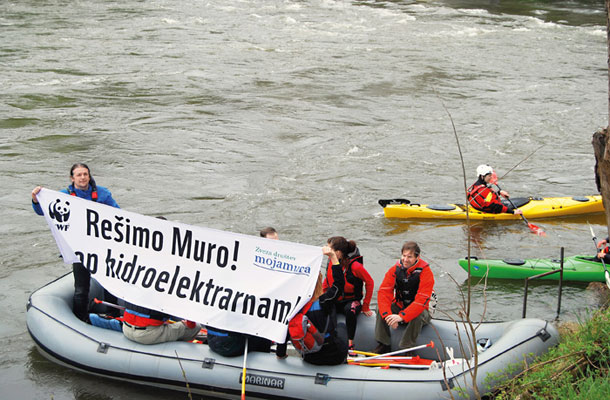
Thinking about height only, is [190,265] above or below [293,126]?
above

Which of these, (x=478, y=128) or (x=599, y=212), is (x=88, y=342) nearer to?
(x=599, y=212)

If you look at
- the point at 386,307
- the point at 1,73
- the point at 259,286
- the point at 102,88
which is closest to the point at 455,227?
the point at 386,307

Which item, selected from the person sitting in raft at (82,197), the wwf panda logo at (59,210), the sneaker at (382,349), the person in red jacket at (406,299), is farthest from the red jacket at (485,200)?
the wwf panda logo at (59,210)

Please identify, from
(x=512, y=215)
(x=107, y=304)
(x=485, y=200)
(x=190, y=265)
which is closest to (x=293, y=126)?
(x=485, y=200)

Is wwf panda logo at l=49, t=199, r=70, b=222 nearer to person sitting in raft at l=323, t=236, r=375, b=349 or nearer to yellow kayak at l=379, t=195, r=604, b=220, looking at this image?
person sitting in raft at l=323, t=236, r=375, b=349

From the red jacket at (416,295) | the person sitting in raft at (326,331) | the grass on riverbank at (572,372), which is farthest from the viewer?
the red jacket at (416,295)

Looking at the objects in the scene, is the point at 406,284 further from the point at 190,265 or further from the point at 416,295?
the point at 190,265

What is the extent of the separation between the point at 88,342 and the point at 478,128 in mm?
11694

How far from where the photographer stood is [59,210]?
251 inches

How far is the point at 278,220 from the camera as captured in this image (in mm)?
11156

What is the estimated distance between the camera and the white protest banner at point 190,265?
5648 millimetres

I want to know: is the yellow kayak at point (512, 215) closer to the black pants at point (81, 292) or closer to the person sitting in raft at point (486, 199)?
the person sitting in raft at point (486, 199)

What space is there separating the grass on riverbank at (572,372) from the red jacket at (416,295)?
3.42ft

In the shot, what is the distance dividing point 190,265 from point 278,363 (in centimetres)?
109
